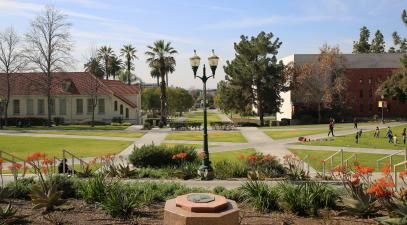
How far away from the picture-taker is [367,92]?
235 ft

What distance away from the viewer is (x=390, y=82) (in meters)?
56.0

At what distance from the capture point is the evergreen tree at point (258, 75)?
6444cm

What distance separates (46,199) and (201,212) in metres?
4.66

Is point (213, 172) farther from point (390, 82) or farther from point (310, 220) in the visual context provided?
point (390, 82)

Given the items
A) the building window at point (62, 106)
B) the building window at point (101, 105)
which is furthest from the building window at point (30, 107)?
the building window at point (101, 105)

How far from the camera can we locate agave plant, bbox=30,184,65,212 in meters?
10.9

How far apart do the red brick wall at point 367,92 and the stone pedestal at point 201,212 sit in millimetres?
66438

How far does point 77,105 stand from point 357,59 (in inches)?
1676

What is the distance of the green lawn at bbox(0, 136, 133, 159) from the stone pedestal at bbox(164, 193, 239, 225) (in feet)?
72.9

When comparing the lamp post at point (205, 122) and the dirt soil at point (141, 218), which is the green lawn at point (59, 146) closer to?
the lamp post at point (205, 122)

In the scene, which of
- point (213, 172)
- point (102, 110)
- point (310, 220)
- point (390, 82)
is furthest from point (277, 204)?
point (102, 110)

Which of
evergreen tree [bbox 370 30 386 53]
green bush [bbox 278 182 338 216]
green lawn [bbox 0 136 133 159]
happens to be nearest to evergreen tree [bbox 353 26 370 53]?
evergreen tree [bbox 370 30 386 53]

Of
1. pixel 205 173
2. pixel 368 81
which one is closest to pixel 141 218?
pixel 205 173

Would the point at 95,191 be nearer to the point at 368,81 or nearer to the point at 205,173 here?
the point at 205,173
